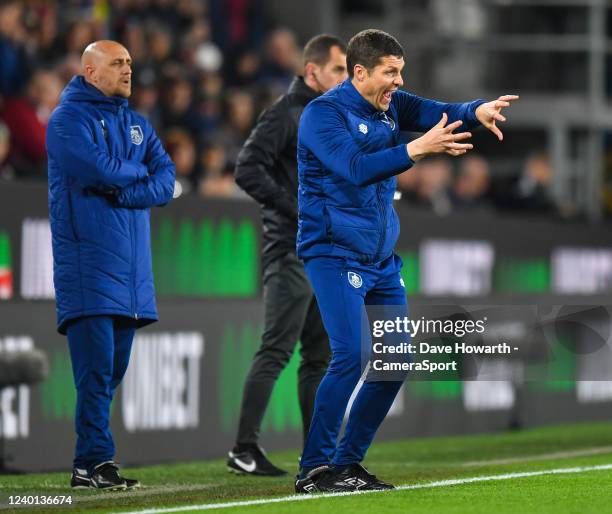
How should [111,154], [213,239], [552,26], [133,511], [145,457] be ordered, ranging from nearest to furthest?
[133,511]
[111,154]
[145,457]
[213,239]
[552,26]

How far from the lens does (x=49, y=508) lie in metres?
6.84

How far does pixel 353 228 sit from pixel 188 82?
7.29m

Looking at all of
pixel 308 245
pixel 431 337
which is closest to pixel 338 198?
pixel 308 245

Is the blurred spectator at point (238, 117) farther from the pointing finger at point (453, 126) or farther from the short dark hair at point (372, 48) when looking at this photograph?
the pointing finger at point (453, 126)

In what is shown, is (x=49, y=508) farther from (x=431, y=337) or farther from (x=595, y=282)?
(x=595, y=282)

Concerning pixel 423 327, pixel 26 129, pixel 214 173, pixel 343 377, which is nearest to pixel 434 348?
pixel 423 327

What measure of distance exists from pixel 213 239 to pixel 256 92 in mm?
4776

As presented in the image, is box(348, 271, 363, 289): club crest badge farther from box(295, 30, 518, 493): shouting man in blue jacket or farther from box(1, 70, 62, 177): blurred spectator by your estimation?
box(1, 70, 62, 177): blurred spectator

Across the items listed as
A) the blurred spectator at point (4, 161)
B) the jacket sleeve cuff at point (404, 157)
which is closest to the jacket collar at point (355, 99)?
the jacket sleeve cuff at point (404, 157)

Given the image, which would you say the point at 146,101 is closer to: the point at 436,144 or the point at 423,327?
the point at 423,327

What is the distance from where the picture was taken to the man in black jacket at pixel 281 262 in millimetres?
8383

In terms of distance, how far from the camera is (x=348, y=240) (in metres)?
7.04

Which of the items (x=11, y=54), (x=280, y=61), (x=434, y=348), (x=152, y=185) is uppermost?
(x=280, y=61)

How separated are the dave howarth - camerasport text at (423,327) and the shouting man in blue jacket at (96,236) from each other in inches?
47.1
